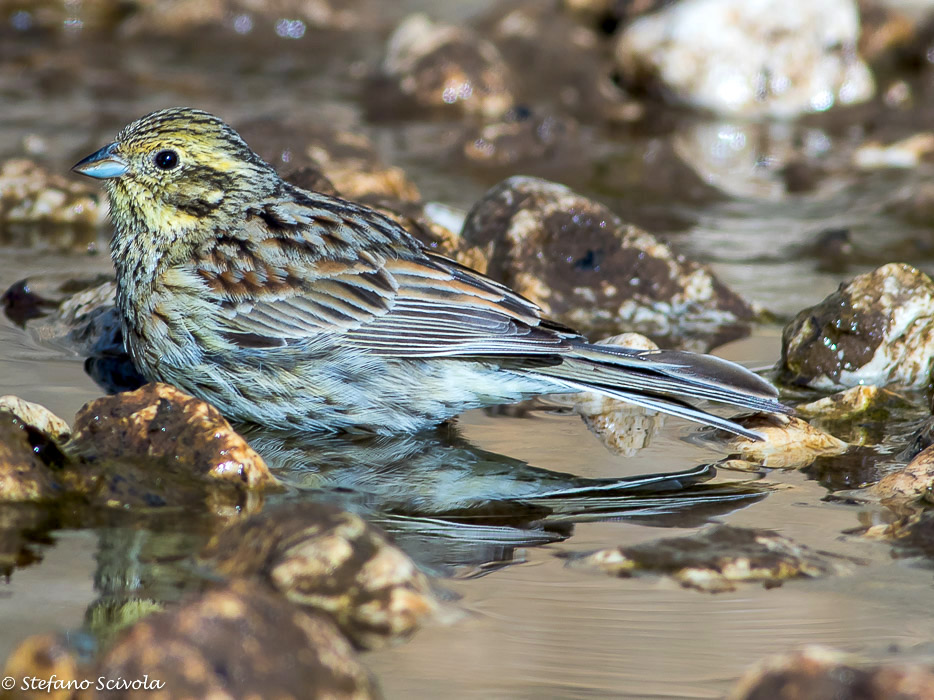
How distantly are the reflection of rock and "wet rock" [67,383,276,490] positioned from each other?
5.96m

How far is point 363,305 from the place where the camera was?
5086 millimetres

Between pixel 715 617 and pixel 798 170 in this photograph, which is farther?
pixel 798 170

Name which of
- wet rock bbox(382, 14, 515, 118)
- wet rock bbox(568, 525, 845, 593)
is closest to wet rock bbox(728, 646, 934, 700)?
wet rock bbox(568, 525, 845, 593)

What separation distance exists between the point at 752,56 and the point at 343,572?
905 centimetres

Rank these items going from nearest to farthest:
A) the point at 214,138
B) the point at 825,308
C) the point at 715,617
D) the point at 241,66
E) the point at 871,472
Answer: the point at 715,617 < the point at 871,472 < the point at 214,138 < the point at 825,308 < the point at 241,66

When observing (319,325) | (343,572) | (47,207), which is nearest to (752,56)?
(47,207)

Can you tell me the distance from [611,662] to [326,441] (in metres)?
2.15

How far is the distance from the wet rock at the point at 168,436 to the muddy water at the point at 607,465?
39cm

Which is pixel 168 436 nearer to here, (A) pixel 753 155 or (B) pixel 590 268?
(B) pixel 590 268

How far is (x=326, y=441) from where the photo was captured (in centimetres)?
510

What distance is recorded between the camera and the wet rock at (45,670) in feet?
8.95

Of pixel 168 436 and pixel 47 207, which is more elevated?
pixel 47 207

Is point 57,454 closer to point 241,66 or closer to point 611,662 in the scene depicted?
point 611,662

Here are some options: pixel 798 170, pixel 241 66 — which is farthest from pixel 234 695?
pixel 241 66
